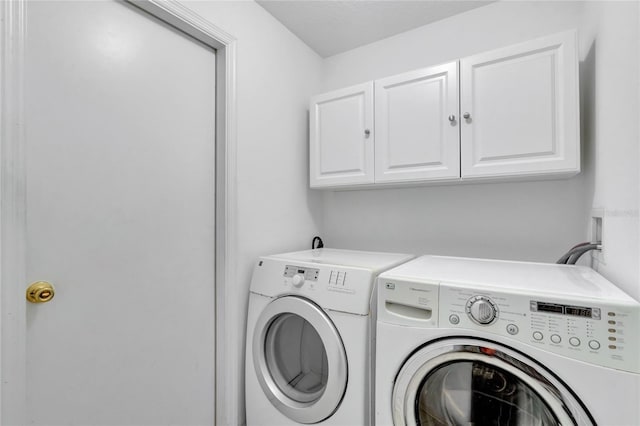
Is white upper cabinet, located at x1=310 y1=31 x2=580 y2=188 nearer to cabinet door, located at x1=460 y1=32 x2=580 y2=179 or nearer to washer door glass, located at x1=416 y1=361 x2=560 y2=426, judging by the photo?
Result: cabinet door, located at x1=460 y1=32 x2=580 y2=179

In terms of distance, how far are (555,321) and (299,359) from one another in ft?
3.80

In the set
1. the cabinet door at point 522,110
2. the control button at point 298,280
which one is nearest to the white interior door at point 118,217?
the control button at point 298,280

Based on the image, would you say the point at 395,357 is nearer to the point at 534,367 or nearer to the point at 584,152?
the point at 534,367

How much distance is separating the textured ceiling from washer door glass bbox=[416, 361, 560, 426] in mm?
1863

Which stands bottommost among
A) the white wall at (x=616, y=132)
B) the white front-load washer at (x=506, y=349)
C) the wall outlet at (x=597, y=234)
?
the white front-load washer at (x=506, y=349)

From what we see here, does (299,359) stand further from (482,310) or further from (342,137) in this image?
(342,137)

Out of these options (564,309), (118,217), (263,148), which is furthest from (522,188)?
(118,217)

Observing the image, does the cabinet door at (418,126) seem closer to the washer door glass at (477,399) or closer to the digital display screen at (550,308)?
the digital display screen at (550,308)

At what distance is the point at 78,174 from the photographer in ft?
3.49

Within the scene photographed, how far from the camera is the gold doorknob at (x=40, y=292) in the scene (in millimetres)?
948

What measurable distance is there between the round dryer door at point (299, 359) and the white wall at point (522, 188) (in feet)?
2.77

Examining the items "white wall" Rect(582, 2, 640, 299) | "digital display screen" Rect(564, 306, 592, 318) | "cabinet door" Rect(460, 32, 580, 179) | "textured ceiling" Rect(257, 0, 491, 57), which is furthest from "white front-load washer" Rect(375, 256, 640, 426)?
"textured ceiling" Rect(257, 0, 491, 57)

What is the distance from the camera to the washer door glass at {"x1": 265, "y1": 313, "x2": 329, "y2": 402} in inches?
57.1

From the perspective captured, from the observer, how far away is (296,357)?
1552 millimetres
